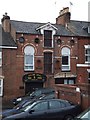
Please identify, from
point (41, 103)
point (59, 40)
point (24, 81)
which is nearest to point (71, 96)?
point (41, 103)

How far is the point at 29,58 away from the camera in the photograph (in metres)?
31.0

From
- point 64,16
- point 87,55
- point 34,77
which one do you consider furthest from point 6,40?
point 87,55

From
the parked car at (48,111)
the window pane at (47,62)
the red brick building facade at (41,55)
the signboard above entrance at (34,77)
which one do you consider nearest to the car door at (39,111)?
the parked car at (48,111)

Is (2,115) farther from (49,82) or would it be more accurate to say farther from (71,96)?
(49,82)

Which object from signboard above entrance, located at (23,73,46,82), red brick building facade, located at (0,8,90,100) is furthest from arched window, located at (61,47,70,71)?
signboard above entrance, located at (23,73,46,82)

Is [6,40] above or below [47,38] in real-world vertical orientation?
below

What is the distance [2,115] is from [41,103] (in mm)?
2730

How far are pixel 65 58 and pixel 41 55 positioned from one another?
305 cm

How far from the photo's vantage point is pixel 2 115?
55.2 feet

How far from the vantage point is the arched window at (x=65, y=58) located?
107 ft

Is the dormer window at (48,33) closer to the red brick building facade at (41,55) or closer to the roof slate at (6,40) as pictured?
the red brick building facade at (41,55)

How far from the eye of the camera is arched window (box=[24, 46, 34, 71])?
30862 millimetres

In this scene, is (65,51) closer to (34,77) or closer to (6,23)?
(34,77)

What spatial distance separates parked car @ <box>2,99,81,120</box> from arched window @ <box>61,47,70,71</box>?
16369 mm
